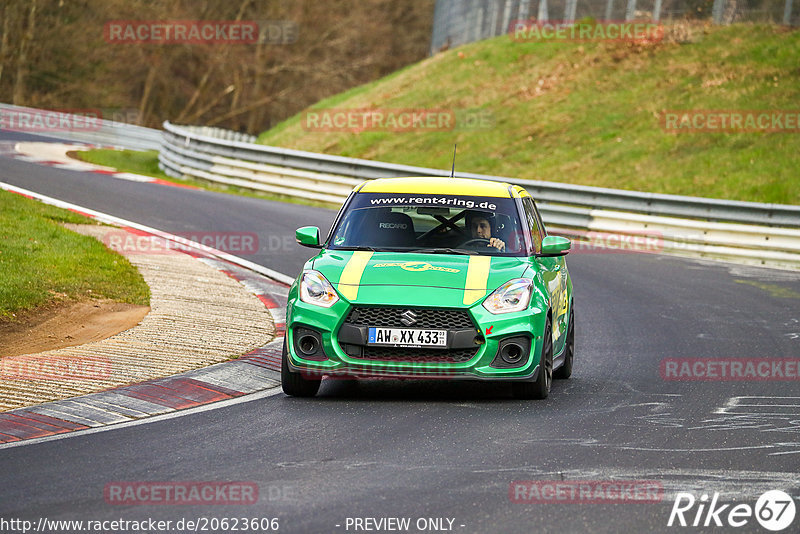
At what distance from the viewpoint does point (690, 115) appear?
90.4 feet

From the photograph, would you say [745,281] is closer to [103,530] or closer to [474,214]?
[474,214]

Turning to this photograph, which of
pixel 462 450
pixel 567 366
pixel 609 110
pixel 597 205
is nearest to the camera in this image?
pixel 462 450

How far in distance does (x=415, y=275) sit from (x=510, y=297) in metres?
0.71

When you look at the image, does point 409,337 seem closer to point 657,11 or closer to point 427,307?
point 427,307

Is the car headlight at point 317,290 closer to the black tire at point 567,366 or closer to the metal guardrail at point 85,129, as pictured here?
the black tire at point 567,366

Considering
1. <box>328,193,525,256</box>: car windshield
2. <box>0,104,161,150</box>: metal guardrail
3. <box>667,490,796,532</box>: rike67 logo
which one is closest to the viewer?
<box>667,490,796,532</box>: rike67 logo

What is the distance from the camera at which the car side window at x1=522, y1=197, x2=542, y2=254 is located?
9492 mm

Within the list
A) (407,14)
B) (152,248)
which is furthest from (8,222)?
(407,14)

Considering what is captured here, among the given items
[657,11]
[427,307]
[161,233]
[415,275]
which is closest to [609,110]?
[657,11]

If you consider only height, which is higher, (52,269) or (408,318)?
(408,318)

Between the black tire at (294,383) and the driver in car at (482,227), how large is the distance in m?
1.82

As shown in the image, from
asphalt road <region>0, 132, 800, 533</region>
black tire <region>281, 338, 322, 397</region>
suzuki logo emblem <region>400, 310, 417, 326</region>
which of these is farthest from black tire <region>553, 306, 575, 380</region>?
black tire <region>281, 338, 322, 397</region>

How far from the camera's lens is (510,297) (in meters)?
8.33

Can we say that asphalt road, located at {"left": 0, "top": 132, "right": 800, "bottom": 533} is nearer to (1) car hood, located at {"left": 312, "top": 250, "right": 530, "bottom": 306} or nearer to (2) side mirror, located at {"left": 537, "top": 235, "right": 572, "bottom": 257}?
(1) car hood, located at {"left": 312, "top": 250, "right": 530, "bottom": 306}
